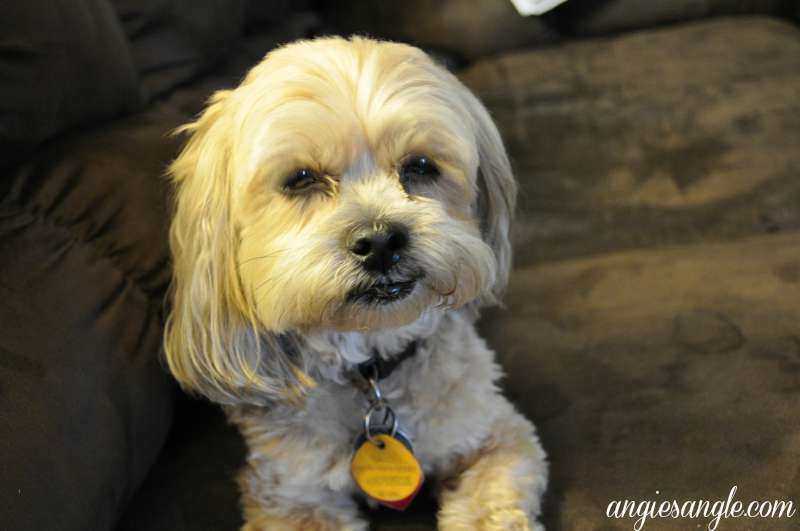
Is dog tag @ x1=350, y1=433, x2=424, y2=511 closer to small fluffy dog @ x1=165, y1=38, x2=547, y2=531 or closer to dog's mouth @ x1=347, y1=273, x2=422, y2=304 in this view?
small fluffy dog @ x1=165, y1=38, x2=547, y2=531

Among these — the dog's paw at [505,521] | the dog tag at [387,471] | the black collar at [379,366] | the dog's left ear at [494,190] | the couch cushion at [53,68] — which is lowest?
the dog's paw at [505,521]

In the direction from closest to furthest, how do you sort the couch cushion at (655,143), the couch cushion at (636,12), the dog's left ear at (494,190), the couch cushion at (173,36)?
the dog's left ear at (494,190)
the couch cushion at (173,36)
the couch cushion at (655,143)
the couch cushion at (636,12)

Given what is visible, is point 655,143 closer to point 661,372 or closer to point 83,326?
point 661,372

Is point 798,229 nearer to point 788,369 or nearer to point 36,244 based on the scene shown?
point 788,369

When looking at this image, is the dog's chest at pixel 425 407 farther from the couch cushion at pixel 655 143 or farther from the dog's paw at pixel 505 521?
the couch cushion at pixel 655 143

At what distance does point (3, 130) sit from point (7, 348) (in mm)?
323

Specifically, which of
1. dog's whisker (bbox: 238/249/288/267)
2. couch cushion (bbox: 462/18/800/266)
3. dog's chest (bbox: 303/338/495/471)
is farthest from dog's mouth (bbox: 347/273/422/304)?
couch cushion (bbox: 462/18/800/266)

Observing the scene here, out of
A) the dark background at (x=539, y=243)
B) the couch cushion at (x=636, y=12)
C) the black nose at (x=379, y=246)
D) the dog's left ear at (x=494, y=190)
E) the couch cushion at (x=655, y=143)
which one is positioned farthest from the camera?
the couch cushion at (x=636, y=12)

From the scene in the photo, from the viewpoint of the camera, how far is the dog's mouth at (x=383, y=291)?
982mm

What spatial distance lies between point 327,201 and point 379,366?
28 cm

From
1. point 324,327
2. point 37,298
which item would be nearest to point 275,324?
point 324,327

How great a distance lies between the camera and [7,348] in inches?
39.6

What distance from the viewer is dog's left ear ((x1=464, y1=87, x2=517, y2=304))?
1.19 meters

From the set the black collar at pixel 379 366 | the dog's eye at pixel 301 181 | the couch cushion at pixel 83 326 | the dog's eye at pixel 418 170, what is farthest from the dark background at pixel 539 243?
the dog's eye at pixel 418 170
